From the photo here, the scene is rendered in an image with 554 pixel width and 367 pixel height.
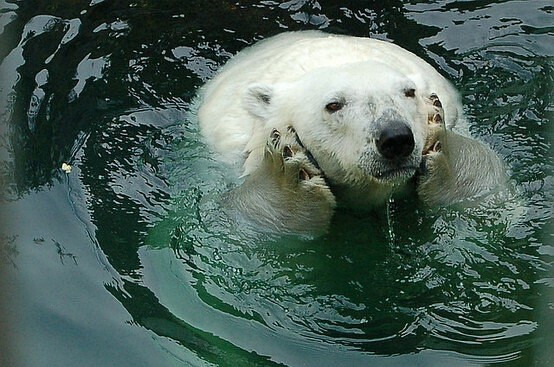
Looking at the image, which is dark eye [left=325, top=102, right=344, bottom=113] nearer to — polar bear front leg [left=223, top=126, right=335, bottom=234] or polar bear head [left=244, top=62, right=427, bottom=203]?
polar bear head [left=244, top=62, right=427, bottom=203]

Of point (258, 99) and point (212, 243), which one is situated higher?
point (258, 99)

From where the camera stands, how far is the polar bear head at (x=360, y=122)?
14.2 ft

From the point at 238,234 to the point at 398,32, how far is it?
2478mm

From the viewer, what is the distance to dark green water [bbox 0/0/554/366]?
14.3 feet

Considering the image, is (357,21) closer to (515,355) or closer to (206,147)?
(206,147)

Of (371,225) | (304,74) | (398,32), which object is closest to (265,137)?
(304,74)

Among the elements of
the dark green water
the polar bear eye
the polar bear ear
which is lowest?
the dark green water

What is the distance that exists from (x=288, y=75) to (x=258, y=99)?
262 millimetres

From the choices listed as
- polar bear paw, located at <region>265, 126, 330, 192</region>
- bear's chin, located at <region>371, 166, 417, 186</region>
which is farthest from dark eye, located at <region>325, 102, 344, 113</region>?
bear's chin, located at <region>371, 166, 417, 186</region>

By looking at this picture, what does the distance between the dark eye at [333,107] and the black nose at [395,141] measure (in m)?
0.35

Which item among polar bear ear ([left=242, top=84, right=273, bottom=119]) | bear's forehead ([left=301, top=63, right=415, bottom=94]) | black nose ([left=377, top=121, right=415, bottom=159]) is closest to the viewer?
black nose ([left=377, top=121, right=415, bottom=159])

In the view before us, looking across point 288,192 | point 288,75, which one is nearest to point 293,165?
point 288,192

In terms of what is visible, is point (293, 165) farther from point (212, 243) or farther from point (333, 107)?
point (212, 243)

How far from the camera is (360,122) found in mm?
4398
